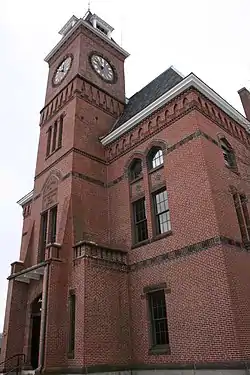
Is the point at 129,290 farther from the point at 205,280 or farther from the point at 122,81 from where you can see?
the point at 122,81

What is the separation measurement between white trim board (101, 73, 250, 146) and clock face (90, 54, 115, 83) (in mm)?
5907

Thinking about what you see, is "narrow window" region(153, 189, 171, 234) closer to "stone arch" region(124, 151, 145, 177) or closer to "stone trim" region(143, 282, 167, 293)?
"stone trim" region(143, 282, 167, 293)

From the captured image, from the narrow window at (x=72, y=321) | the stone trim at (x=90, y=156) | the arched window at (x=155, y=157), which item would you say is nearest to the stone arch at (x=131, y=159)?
the arched window at (x=155, y=157)

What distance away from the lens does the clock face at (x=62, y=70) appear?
22.7 metres

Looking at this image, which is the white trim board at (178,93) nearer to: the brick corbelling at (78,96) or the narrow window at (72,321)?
the brick corbelling at (78,96)

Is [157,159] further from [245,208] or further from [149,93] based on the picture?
[149,93]

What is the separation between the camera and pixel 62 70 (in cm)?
2345

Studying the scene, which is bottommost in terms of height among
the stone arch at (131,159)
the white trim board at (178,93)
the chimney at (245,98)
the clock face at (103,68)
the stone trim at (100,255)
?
the stone trim at (100,255)

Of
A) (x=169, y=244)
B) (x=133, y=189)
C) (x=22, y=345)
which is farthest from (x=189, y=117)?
(x=22, y=345)

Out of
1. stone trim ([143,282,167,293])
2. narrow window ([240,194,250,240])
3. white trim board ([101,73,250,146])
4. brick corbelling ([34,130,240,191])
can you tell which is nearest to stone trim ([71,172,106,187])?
brick corbelling ([34,130,240,191])

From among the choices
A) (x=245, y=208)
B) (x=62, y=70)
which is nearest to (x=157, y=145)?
(x=245, y=208)

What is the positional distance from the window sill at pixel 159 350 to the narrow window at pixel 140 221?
185 inches

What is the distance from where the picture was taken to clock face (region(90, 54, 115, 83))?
2270 cm

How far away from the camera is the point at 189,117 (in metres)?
15.0
